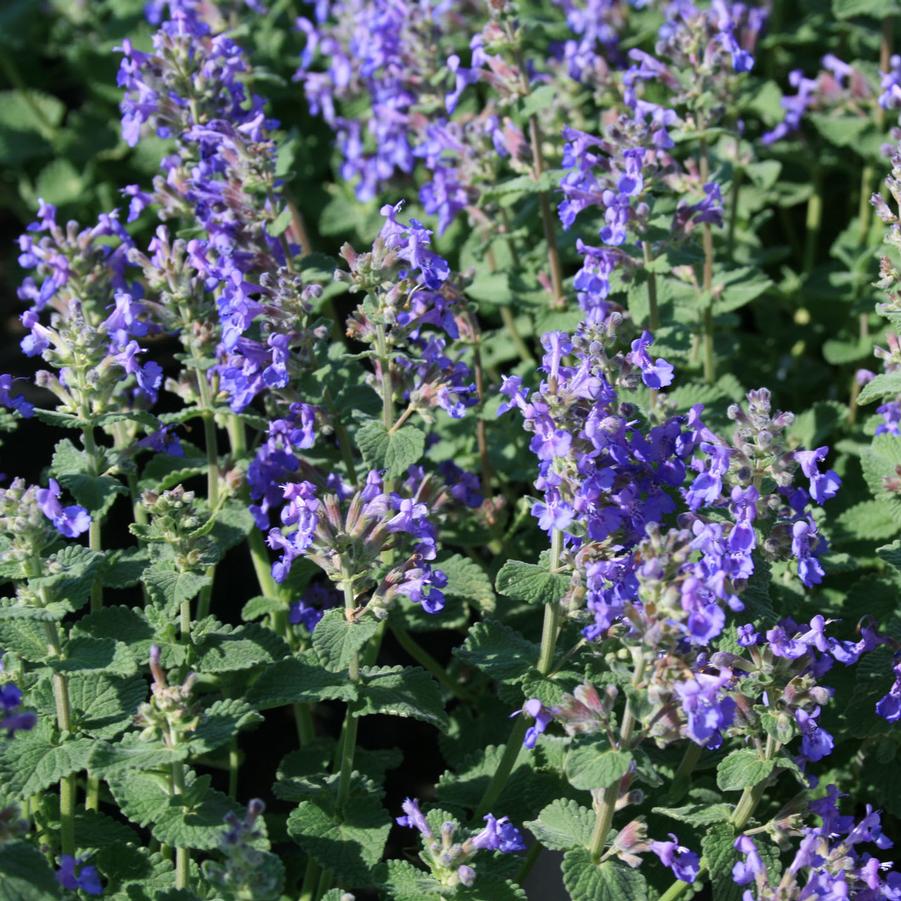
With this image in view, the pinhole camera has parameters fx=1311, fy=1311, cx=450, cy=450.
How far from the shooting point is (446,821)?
3.65 m

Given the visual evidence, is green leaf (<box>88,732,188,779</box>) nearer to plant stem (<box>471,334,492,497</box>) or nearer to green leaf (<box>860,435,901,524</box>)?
plant stem (<box>471,334,492,497</box>)

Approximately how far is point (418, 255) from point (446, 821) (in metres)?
1.63

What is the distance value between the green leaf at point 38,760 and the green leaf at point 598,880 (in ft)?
4.34

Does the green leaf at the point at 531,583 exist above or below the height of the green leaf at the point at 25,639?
above

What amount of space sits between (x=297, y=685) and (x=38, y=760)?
0.73m

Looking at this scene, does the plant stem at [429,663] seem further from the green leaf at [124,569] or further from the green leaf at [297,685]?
the green leaf at [124,569]

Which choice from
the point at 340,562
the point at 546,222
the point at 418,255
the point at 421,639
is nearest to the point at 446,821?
the point at 340,562

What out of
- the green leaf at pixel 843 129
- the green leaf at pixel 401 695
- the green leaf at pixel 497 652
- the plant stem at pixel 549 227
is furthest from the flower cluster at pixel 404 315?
the green leaf at pixel 843 129

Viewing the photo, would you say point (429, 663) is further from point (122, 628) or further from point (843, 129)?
point (843, 129)

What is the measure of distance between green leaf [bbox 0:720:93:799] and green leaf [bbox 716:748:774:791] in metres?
1.70

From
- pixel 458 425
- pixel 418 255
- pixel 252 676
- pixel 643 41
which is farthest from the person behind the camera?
pixel 643 41

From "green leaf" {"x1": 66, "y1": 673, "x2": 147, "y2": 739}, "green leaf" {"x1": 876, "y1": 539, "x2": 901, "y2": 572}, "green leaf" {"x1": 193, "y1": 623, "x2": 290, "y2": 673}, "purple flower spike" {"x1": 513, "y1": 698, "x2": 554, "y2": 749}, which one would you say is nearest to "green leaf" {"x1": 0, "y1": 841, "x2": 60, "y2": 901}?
"green leaf" {"x1": 66, "y1": 673, "x2": 147, "y2": 739}

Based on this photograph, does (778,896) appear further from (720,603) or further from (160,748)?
(160,748)

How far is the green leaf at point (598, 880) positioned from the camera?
3424 mm
